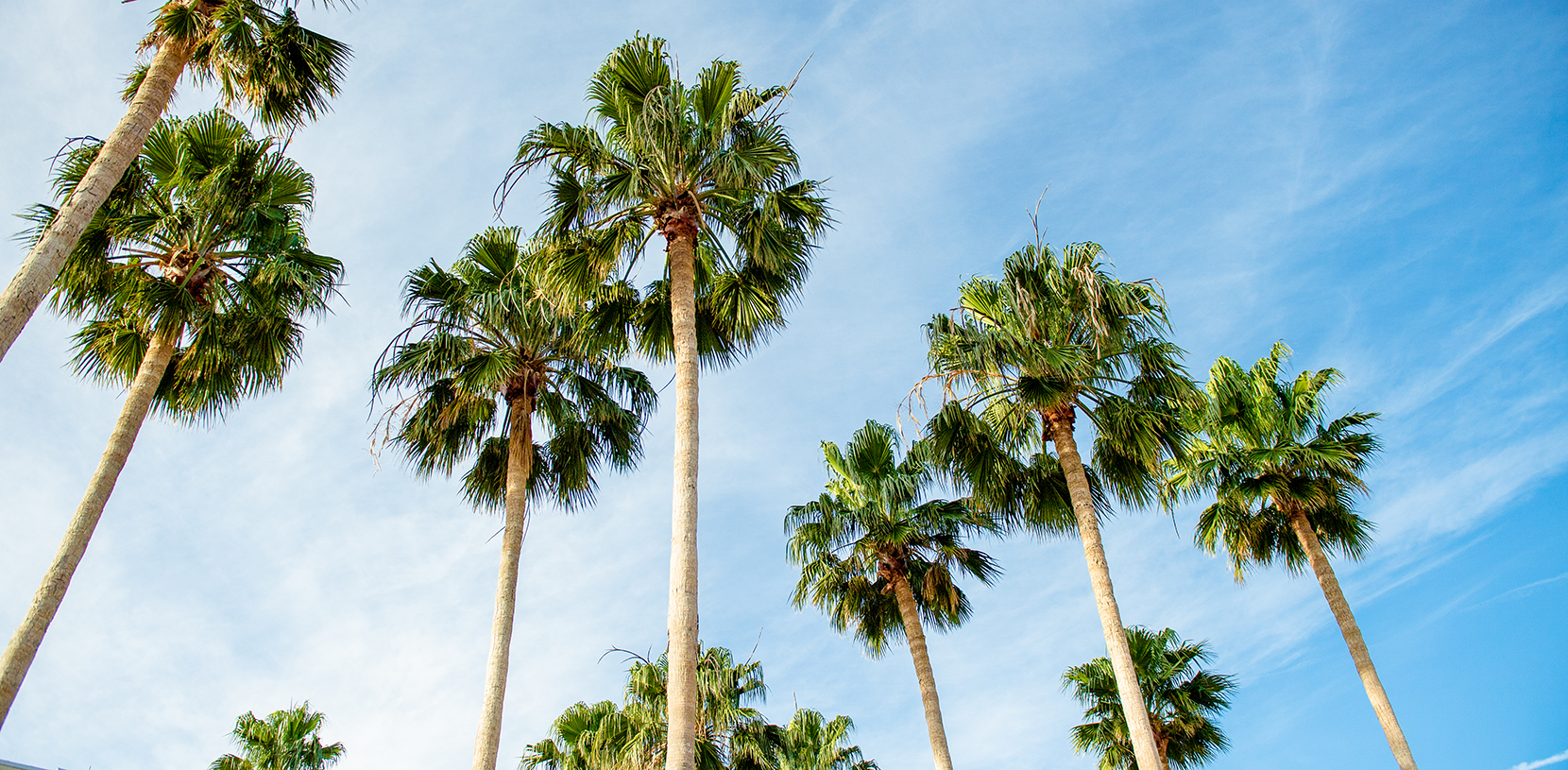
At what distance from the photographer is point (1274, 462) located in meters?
17.2

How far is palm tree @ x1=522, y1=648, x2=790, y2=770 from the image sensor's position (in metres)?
16.1

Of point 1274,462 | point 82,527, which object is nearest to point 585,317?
point 82,527

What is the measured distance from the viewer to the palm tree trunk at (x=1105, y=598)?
1095 centimetres

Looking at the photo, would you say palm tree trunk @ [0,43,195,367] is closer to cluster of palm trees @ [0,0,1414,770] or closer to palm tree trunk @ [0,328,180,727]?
cluster of palm trees @ [0,0,1414,770]

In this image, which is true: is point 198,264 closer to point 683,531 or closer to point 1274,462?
point 683,531

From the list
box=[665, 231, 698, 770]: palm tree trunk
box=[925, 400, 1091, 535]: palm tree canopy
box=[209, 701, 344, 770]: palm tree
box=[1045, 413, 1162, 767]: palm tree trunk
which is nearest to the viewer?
box=[665, 231, 698, 770]: palm tree trunk

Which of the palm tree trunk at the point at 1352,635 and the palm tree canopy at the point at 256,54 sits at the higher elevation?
the palm tree canopy at the point at 256,54

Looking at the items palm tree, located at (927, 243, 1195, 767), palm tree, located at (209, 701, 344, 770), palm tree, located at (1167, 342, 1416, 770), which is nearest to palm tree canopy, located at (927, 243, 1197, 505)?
palm tree, located at (927, 243, 1195, 767)

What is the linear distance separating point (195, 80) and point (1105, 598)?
12.6 metres

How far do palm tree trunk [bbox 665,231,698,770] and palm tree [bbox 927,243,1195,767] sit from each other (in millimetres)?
4312

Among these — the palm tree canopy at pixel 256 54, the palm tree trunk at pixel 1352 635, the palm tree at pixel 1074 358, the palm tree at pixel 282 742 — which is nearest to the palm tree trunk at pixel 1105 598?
the palm tree at pixel 1074 358

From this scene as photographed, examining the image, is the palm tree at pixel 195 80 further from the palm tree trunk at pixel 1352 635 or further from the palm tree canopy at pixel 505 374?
the palm tree trunk at pixel 1352 635

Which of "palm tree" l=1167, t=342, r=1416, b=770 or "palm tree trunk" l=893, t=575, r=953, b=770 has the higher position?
"palm tree" l=1167, t=342, r=1416, b=770

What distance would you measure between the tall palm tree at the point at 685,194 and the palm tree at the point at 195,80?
266cm
